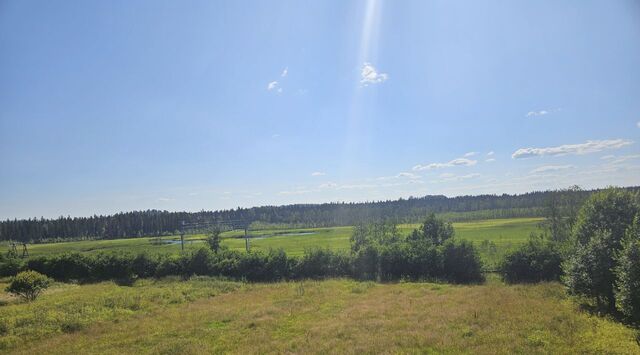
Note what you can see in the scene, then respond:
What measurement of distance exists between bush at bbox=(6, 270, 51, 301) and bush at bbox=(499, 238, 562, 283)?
4976cm

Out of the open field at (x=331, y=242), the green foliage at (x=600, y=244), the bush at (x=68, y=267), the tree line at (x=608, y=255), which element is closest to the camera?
the tree line at (x=608, y=255)

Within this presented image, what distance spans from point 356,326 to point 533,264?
87.5ft

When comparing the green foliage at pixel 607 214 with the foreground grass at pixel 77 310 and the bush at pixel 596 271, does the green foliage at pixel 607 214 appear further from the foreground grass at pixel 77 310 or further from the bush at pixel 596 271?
the foreground grass at pixel 77 310

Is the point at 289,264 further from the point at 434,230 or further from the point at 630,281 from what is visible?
the point at 630,281

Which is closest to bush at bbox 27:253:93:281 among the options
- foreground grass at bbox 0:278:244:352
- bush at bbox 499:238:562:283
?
foreground grass at bbox 0:278:244:352

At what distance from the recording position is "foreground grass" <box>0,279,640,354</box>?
55.7 feet

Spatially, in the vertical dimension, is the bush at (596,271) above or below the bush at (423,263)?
above

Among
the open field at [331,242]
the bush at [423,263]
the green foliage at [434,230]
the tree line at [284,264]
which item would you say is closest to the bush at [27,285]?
the tree line at [284,264]

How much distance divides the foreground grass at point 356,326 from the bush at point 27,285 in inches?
234

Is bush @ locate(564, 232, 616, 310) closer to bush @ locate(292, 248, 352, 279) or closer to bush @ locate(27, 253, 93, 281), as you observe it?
bush @ locate(292, 248, 352, 279)

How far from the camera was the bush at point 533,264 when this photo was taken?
3747 cm

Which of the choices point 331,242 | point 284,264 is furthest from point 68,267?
point 331,242

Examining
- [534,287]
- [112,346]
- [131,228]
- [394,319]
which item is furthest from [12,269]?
[131,228]

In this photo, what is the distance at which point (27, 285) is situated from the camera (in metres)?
35.2
